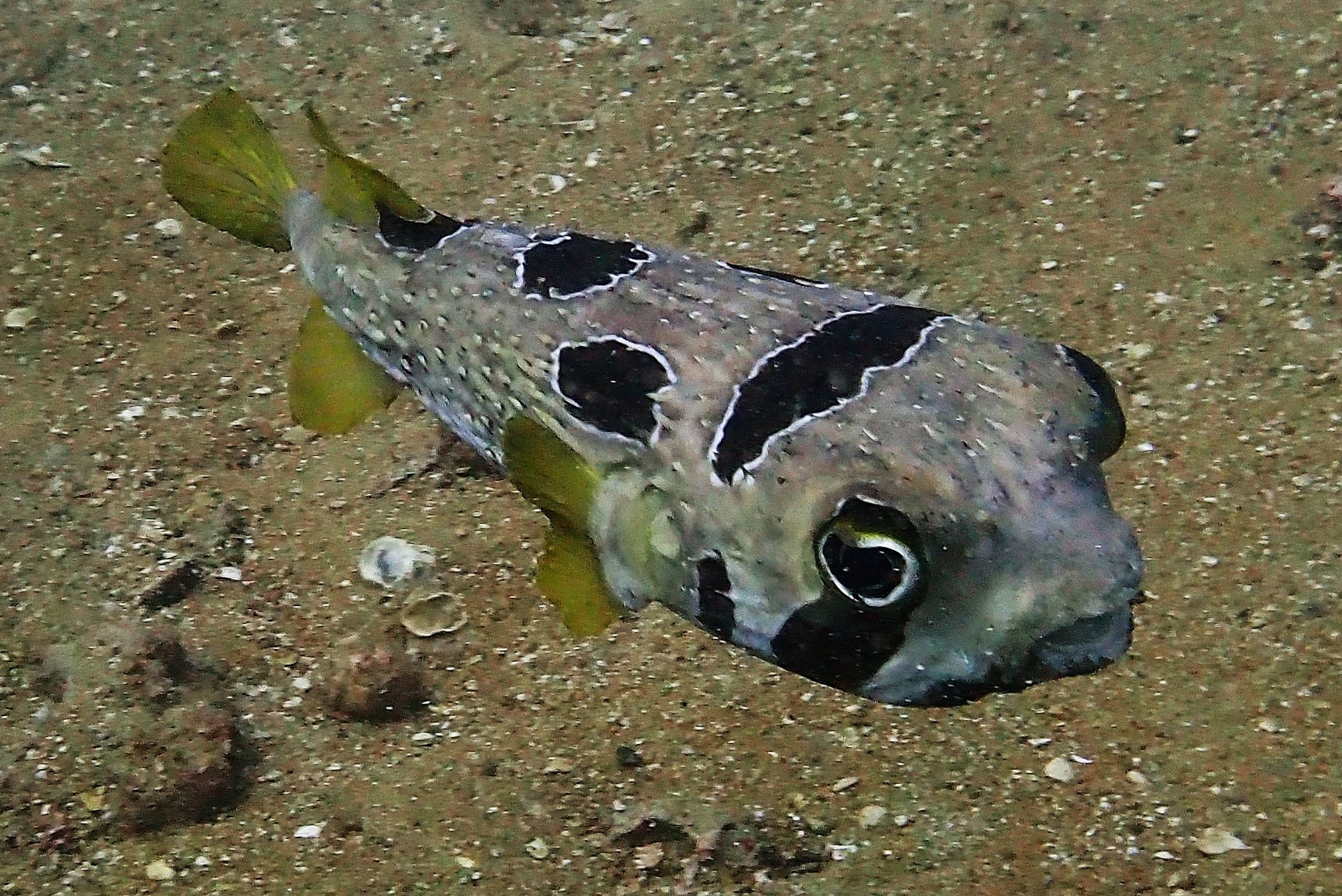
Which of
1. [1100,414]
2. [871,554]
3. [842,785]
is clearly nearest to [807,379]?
[871,554]

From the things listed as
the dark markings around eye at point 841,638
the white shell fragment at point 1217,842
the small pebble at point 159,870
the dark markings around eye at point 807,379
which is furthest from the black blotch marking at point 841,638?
the small pebble at point 159,870

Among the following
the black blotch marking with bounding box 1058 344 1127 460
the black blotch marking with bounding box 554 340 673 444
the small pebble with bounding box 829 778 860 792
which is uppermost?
the black blotch marking with bounding box 1058 344 1127 460

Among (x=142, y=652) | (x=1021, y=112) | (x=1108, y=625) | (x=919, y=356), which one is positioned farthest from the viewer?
(x=1021, y=112)

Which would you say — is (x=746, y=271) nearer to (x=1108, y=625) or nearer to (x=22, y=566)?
(x=1108, y=625)

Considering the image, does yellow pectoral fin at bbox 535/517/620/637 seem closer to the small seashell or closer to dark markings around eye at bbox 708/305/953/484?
dark markings around eye at bbox 708/305/953/484

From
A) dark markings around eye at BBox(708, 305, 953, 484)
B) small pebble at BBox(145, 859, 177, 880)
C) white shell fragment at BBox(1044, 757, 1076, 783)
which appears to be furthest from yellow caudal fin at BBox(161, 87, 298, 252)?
white shell fragment at BBox(1044, 757, 1076, 783)

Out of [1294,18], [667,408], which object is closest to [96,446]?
[667,408]

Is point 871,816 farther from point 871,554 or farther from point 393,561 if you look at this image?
point 393,561
